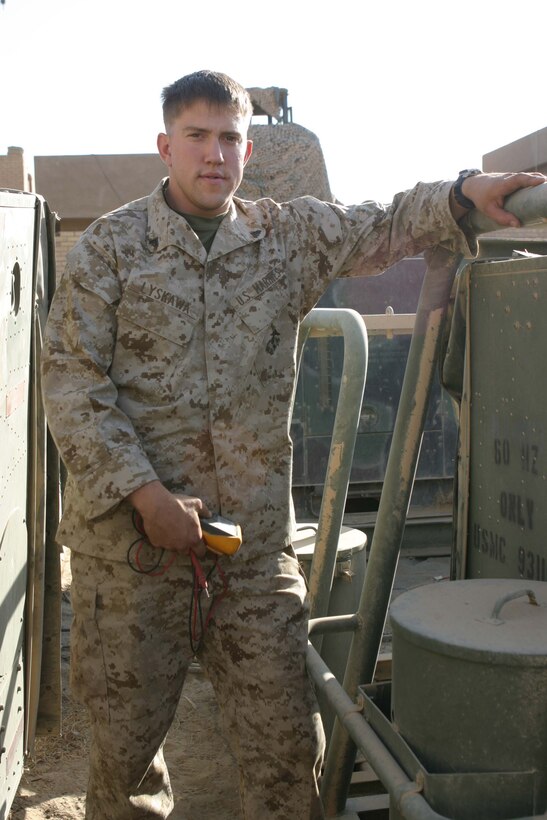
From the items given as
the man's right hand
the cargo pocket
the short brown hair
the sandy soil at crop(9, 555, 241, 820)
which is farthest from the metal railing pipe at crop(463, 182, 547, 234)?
the sandy soil at crop(9, 555, 241, 820)

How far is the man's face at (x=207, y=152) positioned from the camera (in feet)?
7.54

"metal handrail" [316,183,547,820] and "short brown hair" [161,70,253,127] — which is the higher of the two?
"short brown hair" [161,70,253,127]

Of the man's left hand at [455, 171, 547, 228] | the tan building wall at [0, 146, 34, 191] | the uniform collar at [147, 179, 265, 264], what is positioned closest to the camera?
the man's left hand at [455, 171, 547, 228]

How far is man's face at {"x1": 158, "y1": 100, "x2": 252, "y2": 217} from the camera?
2297 millimetres

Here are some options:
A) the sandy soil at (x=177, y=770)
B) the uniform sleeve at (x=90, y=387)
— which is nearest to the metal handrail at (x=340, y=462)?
the uniform sleeve at (x=90, y=387)

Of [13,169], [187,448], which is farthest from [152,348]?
[13,169]

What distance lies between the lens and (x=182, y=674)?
2.35 metres

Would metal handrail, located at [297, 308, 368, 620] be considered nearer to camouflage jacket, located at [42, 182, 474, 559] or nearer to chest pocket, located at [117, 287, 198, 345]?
camouflage jacket, located at [42, 182, 474, 559]

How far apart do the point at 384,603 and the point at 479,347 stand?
674mm

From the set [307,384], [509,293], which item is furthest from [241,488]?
[307,384]

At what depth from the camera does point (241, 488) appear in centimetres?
231

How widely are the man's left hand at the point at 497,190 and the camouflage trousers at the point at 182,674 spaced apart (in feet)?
3.04

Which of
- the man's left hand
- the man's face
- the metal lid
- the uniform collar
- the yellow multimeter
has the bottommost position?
the metal lid

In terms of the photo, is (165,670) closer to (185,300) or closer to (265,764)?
(265,764)
